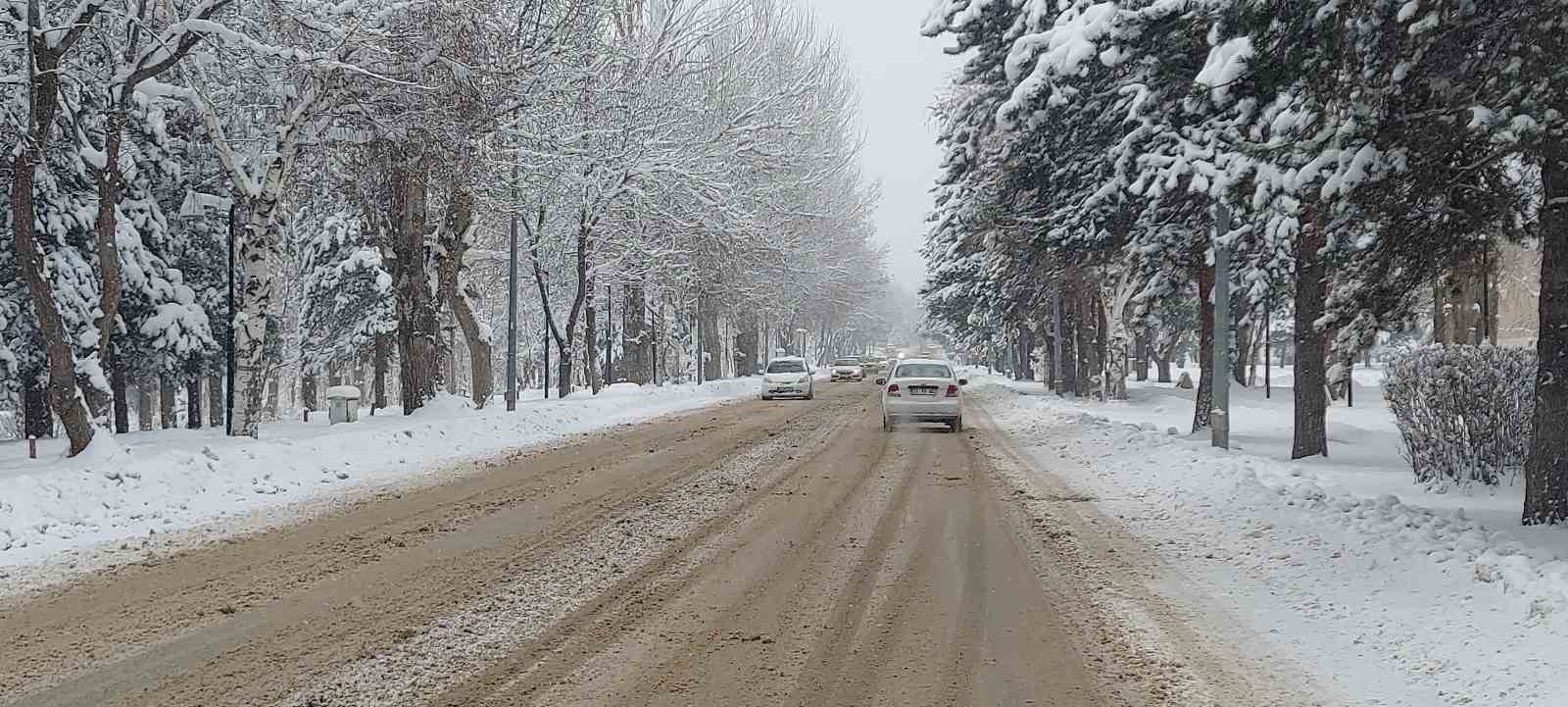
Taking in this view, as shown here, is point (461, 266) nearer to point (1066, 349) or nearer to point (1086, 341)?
point (1086, 341)

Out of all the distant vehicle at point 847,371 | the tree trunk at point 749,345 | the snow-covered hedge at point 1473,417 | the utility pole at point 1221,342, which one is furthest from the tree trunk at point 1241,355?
the snow-covered hedge at point 1473,417

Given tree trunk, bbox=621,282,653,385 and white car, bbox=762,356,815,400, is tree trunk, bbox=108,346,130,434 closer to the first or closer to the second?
tree trunk, bbox=621,282,653,385

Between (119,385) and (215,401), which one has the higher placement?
(119,385)

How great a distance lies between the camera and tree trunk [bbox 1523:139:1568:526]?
326 inches

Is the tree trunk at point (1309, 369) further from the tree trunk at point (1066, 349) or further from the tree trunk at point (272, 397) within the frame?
the tree trunk at point (272, 397)

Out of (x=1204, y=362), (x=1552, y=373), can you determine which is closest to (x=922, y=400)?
(x=1204, y=362)

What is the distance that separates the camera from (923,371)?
24.2 m

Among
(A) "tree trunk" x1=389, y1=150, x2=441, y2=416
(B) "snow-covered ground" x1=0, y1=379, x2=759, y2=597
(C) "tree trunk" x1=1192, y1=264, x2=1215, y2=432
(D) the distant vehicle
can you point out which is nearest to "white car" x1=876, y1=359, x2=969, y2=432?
(C) "tree trunk" x1=1192, y1=264, x2=1215, y2=432

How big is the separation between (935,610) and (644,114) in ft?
85.5

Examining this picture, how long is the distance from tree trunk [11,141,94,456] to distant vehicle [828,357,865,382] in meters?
56.9

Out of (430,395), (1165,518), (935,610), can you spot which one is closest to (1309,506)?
(1165,518)

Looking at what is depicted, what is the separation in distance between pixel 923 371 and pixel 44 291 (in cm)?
1631

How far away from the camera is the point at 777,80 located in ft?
126

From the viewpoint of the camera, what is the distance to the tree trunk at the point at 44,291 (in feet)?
43.5
